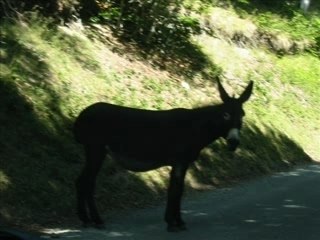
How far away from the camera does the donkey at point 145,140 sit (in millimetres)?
9008

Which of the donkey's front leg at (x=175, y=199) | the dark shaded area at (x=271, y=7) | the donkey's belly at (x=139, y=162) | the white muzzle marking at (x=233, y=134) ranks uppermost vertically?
the dark shaded area at (x=271, y=7)

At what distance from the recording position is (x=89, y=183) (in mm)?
8969

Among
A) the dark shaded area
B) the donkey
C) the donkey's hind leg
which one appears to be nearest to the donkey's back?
the donkey

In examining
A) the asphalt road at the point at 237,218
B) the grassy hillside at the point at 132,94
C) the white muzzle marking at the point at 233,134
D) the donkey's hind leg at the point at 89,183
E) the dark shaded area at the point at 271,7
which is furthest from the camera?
the dark shaded area at the point at 271,7

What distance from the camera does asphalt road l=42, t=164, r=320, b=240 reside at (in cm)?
866

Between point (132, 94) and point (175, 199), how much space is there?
5.90 metres

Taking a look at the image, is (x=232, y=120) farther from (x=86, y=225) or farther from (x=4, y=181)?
(x=4, y=181)

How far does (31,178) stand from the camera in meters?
9.65

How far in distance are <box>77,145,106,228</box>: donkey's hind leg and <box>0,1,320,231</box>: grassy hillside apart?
47 cm

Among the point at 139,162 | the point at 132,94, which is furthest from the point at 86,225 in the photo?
the point at 132,94

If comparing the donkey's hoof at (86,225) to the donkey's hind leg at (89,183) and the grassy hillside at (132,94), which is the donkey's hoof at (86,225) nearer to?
the donkey's hind leg at (89,183)

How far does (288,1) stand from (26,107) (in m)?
24.4

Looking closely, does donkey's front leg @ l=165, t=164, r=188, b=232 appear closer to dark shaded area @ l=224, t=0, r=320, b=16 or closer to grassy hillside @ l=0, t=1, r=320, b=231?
grassy hillside @ l=0, t=1, r=320, b=231

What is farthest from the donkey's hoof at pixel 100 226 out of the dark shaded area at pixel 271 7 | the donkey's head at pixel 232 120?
the dark shaded area at pixel 271 7
